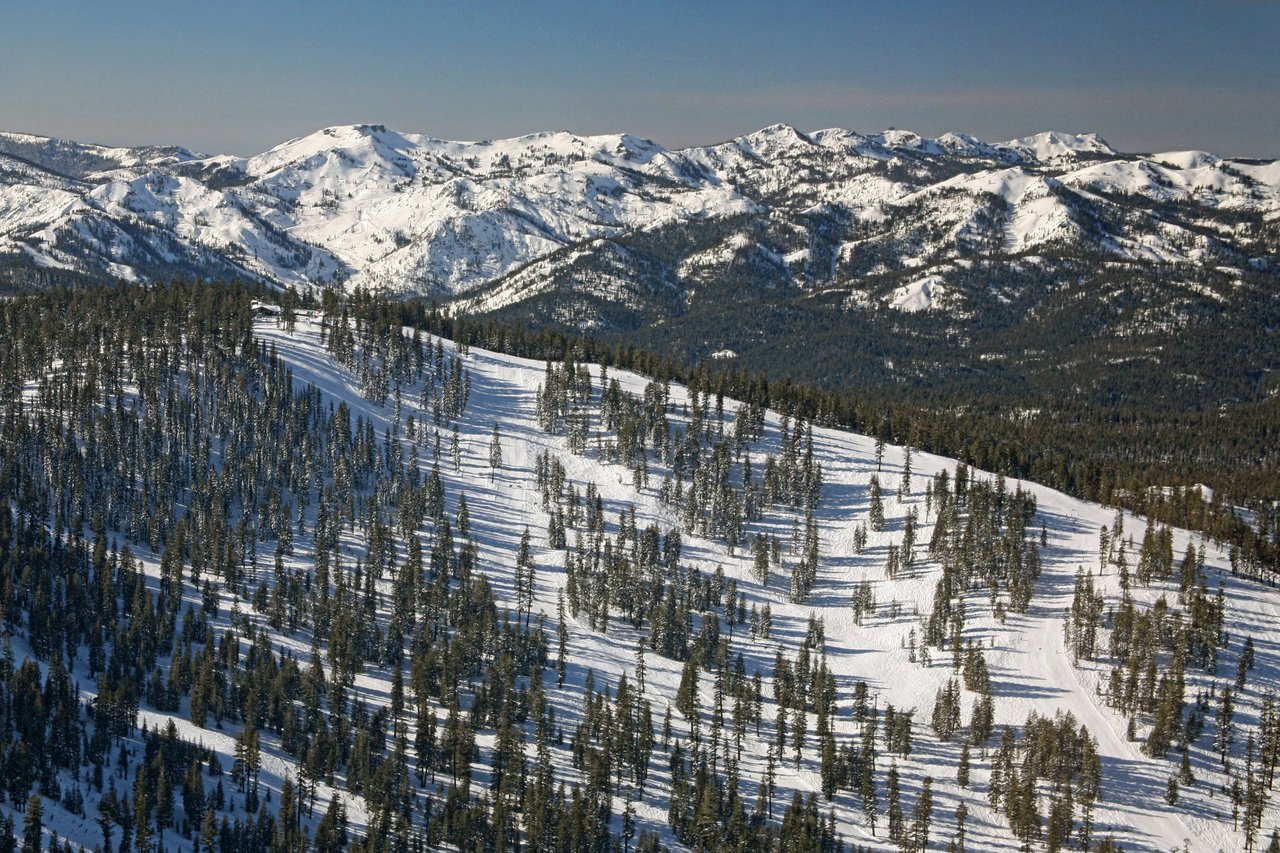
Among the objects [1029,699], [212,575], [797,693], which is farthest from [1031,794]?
[212,575]

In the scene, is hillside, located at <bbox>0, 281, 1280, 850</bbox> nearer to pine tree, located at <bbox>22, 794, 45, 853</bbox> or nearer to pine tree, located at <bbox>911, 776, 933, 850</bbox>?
pine tree, located at <bbox>911, 776, 933, 850</bbox>

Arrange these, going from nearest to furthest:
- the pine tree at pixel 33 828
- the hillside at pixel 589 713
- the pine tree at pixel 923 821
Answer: the pine tree at pixel 33 828 → the hillside at pixel 589 713 → the pine tree at pixel 923 821

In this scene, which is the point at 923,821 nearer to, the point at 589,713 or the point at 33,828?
the point at 589,713

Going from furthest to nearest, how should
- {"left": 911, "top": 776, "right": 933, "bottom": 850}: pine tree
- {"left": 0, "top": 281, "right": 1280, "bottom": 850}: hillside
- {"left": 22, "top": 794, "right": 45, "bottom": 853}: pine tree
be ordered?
1. {"left": 911, "top": 776, "right": 933, "bottom": 850}: pine tree
2. {"left": 0, "top": 281, "right": 1280, "bottom": 850}: hillside
3. {"left": 22, "top": 794, "right": 45, "bottom": 853}: pine tree

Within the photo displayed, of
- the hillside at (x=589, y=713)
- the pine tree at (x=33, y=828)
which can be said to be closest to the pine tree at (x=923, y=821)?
the hillside at (x=589, y=713)

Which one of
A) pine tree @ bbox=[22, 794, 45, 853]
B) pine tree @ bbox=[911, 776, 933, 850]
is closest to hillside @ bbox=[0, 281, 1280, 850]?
pine tree @ bbox=[911, 776, 933, 850]

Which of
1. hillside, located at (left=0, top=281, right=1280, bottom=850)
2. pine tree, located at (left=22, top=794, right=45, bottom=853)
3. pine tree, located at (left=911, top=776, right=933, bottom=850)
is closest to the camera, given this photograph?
pine tree, located at (left=22, top=794, right=45, bottom=853)

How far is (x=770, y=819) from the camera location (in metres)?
145

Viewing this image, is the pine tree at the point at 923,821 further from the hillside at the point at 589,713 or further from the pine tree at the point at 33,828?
the pine tree at the point at 33,828

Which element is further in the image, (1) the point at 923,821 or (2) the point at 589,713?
(2) the point at 589,713

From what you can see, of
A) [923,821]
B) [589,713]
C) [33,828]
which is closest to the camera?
[33,828]

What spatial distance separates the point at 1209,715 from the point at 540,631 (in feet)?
361

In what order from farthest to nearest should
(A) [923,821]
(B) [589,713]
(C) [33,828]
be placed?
(B) [589,713]
(A) [923,821]
(C) [33,828]

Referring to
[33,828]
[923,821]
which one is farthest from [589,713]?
[33,828]
